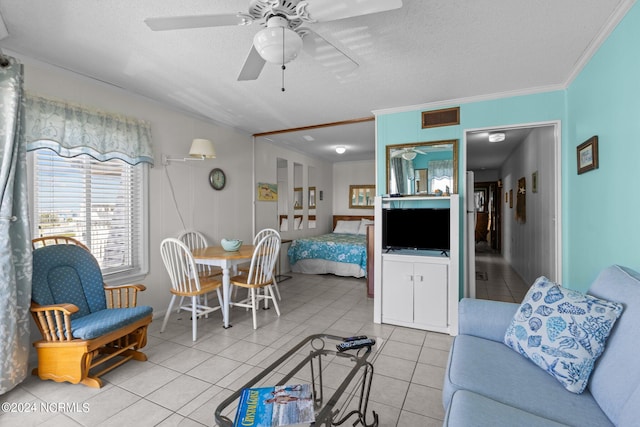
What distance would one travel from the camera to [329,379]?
220 cm

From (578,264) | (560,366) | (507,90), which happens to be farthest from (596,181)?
(560,366)

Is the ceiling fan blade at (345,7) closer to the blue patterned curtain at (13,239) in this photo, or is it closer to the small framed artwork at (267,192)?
the blue patterned curtain at (13,239)

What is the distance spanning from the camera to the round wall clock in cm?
409

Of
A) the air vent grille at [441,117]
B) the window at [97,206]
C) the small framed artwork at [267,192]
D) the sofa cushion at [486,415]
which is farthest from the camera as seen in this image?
the small framed artwork at [267,192]

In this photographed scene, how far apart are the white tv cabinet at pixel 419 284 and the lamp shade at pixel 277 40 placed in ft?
6.56

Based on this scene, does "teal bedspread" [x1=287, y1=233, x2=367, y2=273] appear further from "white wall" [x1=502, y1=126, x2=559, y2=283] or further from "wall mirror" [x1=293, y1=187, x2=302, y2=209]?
"white wall" [x1=502, y1=126, x2=559, y2=283]

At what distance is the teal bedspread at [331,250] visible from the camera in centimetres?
523

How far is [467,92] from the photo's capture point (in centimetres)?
303

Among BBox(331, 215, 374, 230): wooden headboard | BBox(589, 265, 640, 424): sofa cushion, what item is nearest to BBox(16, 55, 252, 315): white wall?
BBox(331, 215, 374, 230): wooden headboard

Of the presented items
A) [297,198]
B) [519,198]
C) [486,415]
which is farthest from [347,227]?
[486,415]

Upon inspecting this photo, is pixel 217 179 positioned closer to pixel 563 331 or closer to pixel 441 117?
pixel 441 117

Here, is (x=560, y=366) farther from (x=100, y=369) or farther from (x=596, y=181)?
(x=100, y=369)

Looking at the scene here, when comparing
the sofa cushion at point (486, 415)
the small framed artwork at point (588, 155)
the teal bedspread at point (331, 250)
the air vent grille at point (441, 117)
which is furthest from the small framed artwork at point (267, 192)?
the sofa cushion at point (486, 415)

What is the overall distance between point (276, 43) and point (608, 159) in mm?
2214
